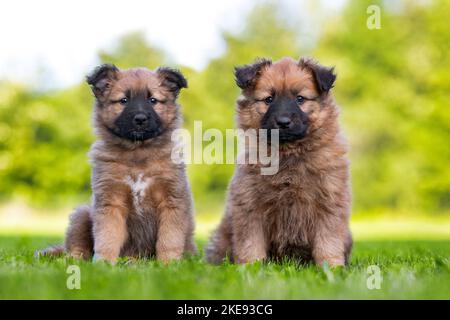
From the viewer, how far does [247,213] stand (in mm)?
5348

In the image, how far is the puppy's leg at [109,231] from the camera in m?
5.64

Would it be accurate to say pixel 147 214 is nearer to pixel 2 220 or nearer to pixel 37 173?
pixel 2 220

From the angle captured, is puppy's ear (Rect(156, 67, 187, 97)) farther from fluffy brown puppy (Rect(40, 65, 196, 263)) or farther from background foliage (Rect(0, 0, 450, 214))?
background foliage (Rect(0, 0, 450, 214))

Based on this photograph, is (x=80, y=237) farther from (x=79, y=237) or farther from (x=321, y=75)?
(x=321, y=75)

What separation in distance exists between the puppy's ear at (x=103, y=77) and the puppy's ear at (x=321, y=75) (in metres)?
1.83

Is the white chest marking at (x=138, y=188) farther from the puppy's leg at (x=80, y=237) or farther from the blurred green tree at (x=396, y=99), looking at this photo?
the blurred green tree at (x=396, y=99)

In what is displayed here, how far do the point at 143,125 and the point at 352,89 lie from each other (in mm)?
21256

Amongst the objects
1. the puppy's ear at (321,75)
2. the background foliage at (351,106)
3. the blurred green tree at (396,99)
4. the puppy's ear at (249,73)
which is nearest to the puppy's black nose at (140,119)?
the puppy's ear at (249,73)

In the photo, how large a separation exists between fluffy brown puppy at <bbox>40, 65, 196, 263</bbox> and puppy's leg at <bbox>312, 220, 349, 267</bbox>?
4.16ft

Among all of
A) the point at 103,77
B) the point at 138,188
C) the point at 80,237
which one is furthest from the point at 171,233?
the point at 103,77

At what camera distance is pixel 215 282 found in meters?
4.34

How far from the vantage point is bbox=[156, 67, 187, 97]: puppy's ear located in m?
6.22

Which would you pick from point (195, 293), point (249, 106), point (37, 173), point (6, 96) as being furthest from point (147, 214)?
point (6, 96)

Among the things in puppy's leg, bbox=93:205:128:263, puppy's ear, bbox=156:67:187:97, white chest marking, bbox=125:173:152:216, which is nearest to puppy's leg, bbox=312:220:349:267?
white chest marking, bbox=125:173:152:216
